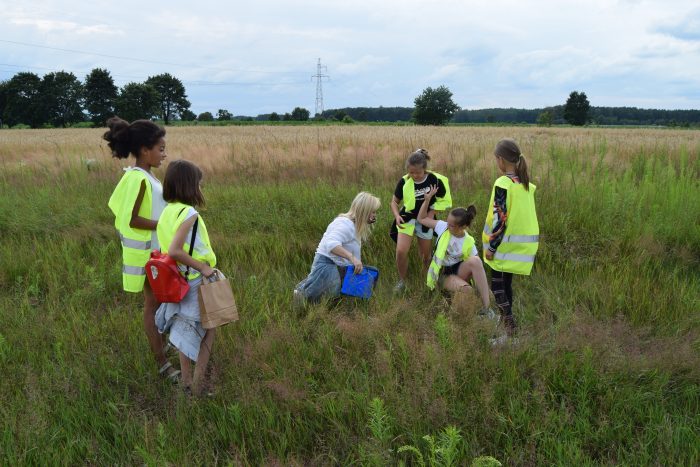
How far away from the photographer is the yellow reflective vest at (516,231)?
4.25m

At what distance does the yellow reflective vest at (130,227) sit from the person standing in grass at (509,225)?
113 inches

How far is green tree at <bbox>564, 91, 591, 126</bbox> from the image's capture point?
80.6 m

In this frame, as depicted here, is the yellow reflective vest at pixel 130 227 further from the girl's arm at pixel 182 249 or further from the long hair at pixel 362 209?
the long hair at pixel 362 209

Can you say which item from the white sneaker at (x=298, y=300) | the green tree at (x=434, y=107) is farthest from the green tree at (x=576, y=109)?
the white sneaker at (x=298, y=300)

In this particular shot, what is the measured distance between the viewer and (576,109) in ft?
268

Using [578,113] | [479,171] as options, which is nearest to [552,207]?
[479,171]

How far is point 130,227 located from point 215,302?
1009 mm

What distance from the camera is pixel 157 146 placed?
3.79 metres

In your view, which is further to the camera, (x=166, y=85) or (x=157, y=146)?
(x=166, y=85)

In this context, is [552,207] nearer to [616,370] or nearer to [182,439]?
[616,370]

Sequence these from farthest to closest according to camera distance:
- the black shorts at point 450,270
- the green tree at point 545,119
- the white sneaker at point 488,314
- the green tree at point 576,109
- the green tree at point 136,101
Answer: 1. the green tree at point 545,119
2. the green tree at point 576,109
3. the green tree at point 136,101
4. the black shorts at point 450,270
5. the white sneaker at point 488,314

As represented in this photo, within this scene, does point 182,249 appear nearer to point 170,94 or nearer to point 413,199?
point 413,199

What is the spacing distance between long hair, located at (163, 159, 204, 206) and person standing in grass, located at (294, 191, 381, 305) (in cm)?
165

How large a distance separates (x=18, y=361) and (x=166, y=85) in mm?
94842
